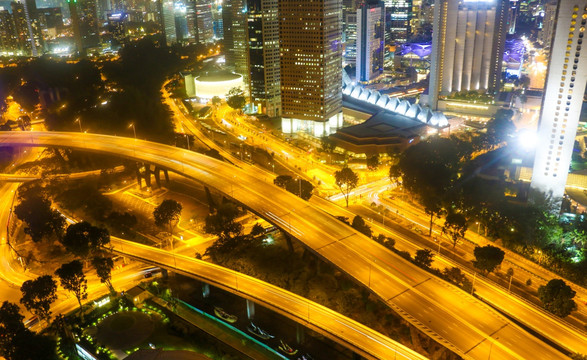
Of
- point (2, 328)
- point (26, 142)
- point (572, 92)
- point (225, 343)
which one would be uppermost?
point (572, 92)

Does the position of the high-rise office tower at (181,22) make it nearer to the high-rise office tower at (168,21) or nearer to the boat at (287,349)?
the high-rise office tower at (168,21)

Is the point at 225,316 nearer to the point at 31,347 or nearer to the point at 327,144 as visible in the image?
the point at 31,347

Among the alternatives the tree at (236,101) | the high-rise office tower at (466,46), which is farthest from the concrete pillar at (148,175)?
the high-rise office tower at (466,46)

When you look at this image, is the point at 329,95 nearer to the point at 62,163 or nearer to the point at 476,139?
the point at 476,139

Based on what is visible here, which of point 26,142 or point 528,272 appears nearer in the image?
point 528,272

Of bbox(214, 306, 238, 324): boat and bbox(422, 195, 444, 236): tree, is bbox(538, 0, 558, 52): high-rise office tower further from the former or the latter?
bbox(214, 306, 238, 324): boat

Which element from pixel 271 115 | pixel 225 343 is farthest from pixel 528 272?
pixel 271 115

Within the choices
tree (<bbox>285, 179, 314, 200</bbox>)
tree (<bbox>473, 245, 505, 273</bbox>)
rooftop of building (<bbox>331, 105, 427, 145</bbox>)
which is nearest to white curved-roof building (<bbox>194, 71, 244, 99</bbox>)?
rooftop of building (<bbox>331, 105, 427, 145</bbox>)

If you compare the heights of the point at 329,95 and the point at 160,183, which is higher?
the point at 329,95
